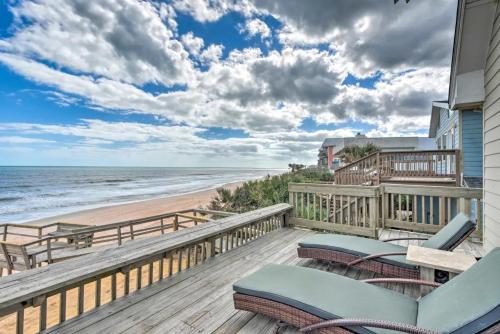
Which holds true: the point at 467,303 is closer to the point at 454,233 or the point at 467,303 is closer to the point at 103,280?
the point at 454,233

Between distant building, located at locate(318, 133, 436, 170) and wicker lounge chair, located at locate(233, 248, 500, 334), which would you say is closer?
wicker lounge chair, located at locate(233, 248, 500, 334)

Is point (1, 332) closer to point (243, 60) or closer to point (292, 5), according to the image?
point (292, 5)

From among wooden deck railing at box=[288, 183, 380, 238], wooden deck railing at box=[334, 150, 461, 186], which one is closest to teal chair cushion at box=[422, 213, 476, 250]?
wooden deck railing at box=[288, 183, 380, 238]

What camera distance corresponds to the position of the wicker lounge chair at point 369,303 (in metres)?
1.26

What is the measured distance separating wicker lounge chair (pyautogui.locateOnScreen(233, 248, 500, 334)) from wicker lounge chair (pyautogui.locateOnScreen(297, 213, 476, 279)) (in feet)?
2.21

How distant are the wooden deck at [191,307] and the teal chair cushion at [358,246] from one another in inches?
11.2

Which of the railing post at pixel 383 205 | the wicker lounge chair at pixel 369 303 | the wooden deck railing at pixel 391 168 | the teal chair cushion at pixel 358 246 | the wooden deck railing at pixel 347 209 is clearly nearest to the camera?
the wicker lounge chair at pixel 369 303

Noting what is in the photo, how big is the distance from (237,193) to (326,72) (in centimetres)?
632

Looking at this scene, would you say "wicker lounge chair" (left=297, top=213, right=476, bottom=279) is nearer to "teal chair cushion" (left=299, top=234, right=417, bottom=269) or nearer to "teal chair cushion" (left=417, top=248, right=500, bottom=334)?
"teal chair cushion" (left=299, top=234, right=417, bottom=269)

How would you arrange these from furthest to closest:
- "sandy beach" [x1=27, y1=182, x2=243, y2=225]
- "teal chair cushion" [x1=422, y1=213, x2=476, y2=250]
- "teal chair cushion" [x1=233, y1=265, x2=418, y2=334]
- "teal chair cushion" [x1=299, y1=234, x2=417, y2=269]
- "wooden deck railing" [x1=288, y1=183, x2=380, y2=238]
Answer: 1. "sandy beach" [x1=27, y1=182, x2=243, y2=225]
2. "wooden deck railing" [x1=288, y1=183, x2=380, y2=238]
3. "teal chair cushion" [x1=299, y1=234, x2=417, y2=269]
4. "teal chair cushion" [x1=422, y1=213, x2=476, y2=250]
5. "teal chair cushion" [x1=233, y1=265, x2=418, y2=334]

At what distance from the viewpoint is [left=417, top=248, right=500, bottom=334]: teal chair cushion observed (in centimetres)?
115

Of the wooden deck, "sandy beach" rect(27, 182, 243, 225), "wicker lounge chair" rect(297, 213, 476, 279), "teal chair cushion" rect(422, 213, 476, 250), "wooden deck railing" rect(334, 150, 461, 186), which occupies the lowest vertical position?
"sandy beach" rect(27, 182, 243, 225)

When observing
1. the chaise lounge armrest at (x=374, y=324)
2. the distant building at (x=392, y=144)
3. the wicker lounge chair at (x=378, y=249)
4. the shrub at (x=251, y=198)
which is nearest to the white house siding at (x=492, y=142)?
the wicker lounge chair at (x=378, y=249)

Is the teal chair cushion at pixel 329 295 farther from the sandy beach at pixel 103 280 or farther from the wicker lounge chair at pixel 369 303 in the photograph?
the sandy beach at pixel 103 280
